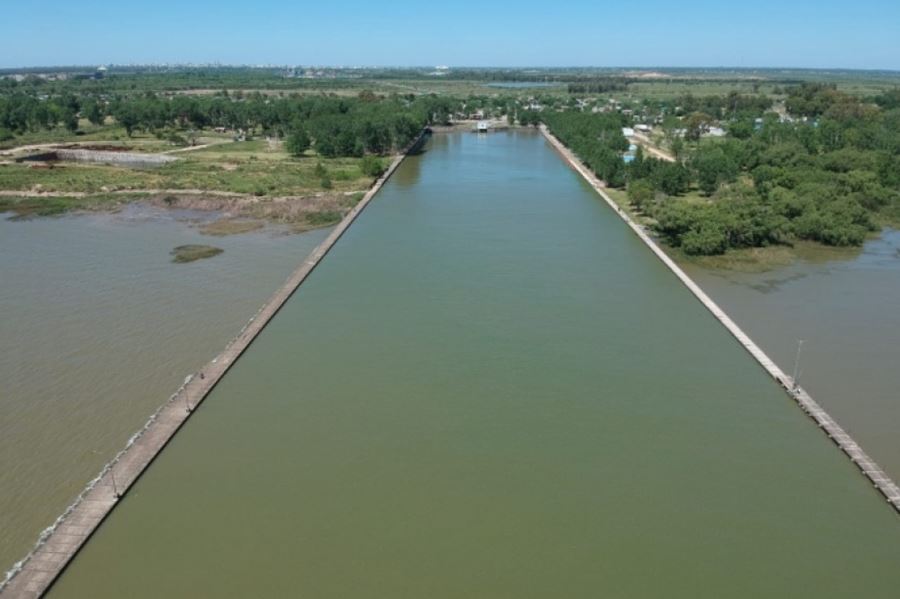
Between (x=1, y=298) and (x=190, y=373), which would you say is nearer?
(x=190, y=373)

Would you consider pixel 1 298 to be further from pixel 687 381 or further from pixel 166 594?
pixel 687 381

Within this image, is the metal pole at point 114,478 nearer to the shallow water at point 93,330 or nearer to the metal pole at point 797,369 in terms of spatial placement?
the shallow water at point 93,330

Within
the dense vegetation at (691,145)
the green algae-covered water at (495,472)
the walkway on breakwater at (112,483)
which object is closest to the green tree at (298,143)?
the dense vegetation at (691,145)

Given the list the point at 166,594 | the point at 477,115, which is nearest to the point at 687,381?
the point at 166,594

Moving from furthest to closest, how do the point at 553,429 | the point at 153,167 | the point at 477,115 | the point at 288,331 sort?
the point at 477,115 → the point at 153,167 → the point at 288,331 → the point at 553,429

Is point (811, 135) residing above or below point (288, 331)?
above

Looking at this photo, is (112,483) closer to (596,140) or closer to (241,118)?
(596,140)

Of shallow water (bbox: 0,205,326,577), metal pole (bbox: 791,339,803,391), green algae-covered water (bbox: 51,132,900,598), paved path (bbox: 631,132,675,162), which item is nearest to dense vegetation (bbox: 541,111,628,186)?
paved path (bbox: 631,132,675,162)
